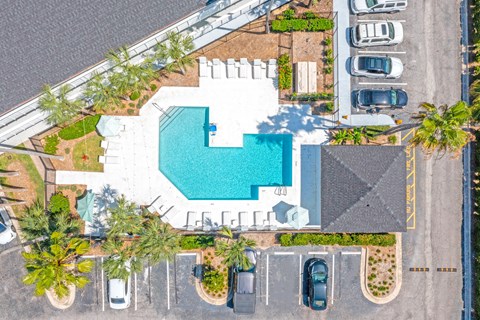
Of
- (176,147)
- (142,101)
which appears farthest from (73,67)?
(176,147)

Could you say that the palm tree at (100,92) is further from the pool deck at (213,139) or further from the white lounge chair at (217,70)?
the white lounge chair at (217,70)

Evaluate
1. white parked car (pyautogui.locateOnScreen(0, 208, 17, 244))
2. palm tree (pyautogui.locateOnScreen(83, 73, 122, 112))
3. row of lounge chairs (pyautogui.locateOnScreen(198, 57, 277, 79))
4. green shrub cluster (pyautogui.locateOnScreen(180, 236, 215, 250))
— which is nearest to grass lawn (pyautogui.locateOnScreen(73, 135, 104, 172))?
palm tree (pyautogui.locateOnScreen(83, 73, 122, 112))

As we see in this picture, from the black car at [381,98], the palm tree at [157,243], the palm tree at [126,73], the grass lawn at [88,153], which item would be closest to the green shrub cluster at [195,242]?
the palm tree at [157,243]

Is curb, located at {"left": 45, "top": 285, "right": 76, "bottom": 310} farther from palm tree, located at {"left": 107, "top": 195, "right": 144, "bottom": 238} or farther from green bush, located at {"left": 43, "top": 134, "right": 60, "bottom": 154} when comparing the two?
green bush, located at {"left": 43, "top": 134, "right": 60, "bottom": 154}

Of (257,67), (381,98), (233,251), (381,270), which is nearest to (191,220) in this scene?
(233,251)

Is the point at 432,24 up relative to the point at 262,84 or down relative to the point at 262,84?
up

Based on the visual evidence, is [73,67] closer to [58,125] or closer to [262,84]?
[58,125]

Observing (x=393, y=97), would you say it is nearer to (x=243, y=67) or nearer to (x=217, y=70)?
(x=243, y=67)
